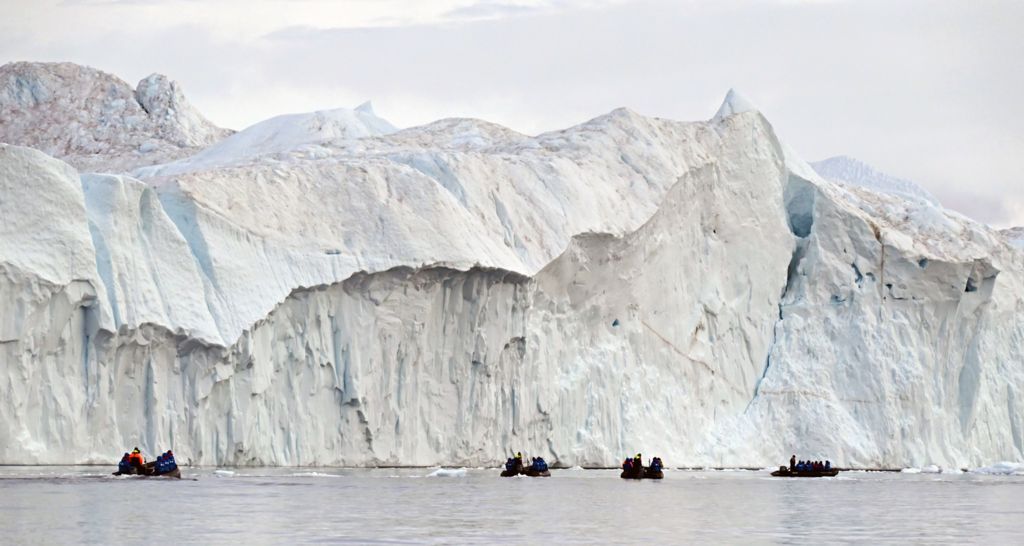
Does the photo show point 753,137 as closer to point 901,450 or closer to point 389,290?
point 901,450

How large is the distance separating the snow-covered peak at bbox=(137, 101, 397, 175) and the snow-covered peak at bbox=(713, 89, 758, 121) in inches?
410

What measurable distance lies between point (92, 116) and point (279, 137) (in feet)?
28.9

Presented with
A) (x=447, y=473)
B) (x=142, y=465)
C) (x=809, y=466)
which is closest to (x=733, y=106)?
(x=809, y=466)

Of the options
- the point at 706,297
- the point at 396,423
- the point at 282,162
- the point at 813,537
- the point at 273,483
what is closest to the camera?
the point at 813,537

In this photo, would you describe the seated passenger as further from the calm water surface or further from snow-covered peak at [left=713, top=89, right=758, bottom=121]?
snow-covered peak at [left=713, top=89, right=758, bottom=121]

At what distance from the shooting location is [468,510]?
26.9 m

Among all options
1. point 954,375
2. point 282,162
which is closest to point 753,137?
point 954,375

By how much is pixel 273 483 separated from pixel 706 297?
1817 cm

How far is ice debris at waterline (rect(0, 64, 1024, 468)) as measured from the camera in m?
35.6

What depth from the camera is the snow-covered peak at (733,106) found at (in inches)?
1971

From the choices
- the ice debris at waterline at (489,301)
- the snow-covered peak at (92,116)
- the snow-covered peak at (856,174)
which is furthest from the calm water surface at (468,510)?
the snow-covered peak at (856,174)

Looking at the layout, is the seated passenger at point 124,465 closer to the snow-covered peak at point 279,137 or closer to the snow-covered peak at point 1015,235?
the snow-covered peak at point 279,137

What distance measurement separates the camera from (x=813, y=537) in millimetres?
23266

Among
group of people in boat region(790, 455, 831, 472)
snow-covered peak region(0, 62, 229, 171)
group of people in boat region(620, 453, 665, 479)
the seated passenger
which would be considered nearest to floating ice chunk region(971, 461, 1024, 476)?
group of people in boat region(790, 455, 831, 472)
